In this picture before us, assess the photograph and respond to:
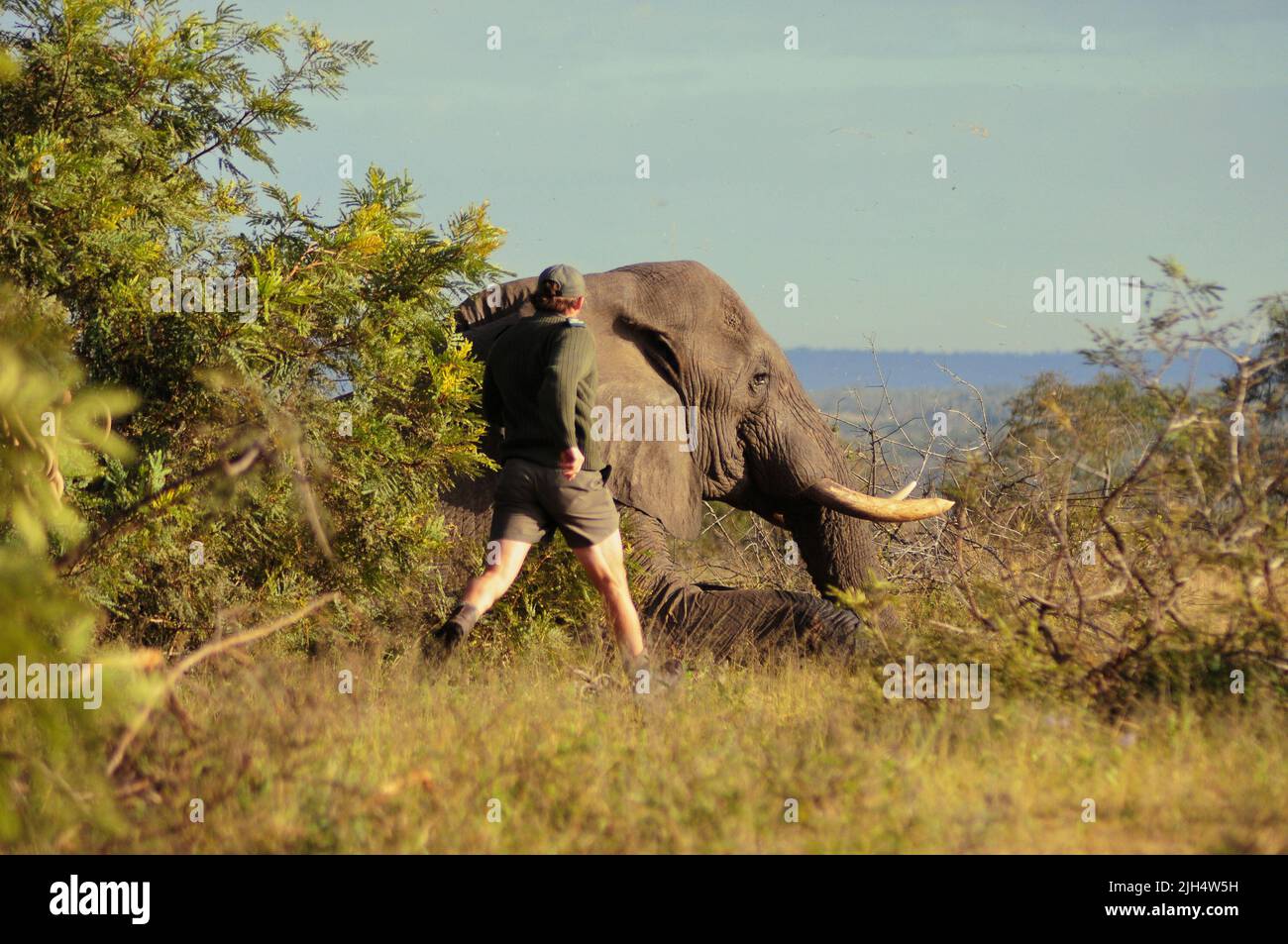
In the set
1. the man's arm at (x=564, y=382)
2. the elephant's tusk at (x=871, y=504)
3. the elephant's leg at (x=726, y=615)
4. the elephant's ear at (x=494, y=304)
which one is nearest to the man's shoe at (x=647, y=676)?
the elephant's leg at (x=726, y=615)

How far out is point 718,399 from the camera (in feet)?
33.8

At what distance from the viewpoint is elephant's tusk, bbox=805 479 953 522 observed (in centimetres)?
1028

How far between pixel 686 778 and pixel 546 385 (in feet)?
8.33

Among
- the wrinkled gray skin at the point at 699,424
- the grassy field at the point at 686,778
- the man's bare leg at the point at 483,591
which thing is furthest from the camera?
the wrinkled gray skin at the point at 699,424

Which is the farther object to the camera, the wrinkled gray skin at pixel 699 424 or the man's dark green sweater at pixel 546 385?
the wrinkled gray skin at pixel 699 424

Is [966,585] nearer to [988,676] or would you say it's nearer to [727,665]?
[988,676]

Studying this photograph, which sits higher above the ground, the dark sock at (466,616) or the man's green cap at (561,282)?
the man's green cap at (561,282)

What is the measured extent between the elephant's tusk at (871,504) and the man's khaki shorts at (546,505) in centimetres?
335

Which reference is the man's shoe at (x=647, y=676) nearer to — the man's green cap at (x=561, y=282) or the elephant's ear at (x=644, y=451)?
the man's green cap at (x=561, y=282)

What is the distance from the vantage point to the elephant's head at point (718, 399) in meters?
9.97

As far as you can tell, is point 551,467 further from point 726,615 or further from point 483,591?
point 726,615

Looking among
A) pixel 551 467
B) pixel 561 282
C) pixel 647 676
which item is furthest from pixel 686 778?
pixel 561 282

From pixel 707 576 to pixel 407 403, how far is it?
6.19m

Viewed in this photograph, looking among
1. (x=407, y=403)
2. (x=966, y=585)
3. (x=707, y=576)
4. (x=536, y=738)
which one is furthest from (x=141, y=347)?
(x=707, y=576)
